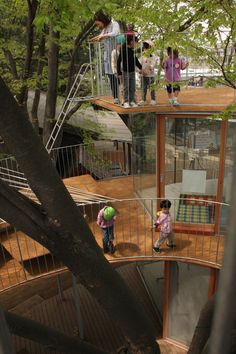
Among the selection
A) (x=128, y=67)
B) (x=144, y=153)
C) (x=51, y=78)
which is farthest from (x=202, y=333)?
(x=51, y=78)

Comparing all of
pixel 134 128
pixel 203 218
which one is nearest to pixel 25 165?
pixel 203 218

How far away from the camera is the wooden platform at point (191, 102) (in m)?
6.68

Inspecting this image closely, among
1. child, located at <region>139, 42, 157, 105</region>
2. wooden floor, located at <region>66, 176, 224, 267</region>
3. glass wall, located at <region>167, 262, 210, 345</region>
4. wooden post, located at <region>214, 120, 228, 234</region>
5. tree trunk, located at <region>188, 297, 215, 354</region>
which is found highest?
child, located at <region>139, 42, 157, 105</region>

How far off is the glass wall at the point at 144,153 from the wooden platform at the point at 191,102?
2.14ft

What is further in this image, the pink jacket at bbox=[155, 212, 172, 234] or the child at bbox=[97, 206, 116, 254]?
the pink jacket at bbox=[155, 212, 172, 234]

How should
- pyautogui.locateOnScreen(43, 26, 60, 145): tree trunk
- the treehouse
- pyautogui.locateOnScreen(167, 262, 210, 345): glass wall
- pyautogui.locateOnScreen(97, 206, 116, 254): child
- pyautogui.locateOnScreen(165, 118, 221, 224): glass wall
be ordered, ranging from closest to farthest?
pyautogui.locateOnScreen(97, 206, 116, 254): child, the treehouse, pyautogui.locateOnScreen(165, 118, 221, 224): glass wall, pyautogui.locateOnScreen(167, 262, 210, 345): glass wall, pyautogui.locateOnScreen(43, 26, 60, 145): tree trunk

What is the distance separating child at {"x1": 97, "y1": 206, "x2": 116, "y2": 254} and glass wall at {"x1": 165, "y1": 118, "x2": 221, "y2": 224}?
5.54 ft

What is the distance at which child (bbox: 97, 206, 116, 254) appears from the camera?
6.51m

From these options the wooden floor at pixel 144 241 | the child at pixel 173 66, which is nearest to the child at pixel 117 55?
the child at pixel 173 66

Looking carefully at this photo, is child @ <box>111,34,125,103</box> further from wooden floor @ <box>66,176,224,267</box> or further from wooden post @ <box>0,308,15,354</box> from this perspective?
wooden post @ <box>0,308,15,354</box>

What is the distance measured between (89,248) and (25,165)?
3.37 feet

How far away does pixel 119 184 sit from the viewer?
35.5 feet

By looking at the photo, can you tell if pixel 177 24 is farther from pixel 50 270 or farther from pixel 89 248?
pixel 50 270

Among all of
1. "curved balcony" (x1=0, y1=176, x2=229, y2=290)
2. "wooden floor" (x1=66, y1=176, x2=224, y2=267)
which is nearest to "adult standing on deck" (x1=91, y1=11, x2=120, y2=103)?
"curved balcony" (x1=0, y1=176, x2=229, y2=290)
